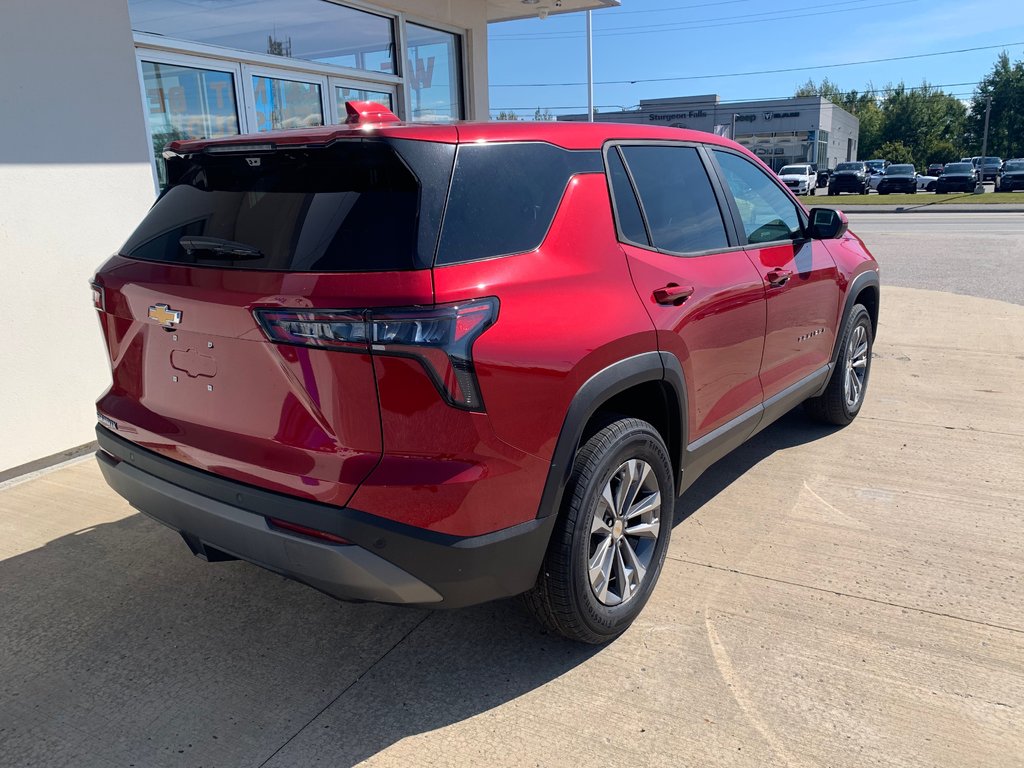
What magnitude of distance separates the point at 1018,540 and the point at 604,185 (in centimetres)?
258

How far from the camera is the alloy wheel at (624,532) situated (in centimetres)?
277

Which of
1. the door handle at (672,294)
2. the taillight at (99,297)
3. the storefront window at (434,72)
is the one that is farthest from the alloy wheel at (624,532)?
the storefront window at (434,72)

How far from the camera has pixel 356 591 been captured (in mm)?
2260

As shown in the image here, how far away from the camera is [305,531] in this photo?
228 cm

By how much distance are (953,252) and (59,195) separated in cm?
1516

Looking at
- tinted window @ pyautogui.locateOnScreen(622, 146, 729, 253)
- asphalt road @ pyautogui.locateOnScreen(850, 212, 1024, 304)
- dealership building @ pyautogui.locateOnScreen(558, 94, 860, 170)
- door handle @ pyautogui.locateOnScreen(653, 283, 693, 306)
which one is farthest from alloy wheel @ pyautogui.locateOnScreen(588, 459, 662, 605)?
dealership building @ pyautogui.locateOnScreen(558, 94, 860, 170)

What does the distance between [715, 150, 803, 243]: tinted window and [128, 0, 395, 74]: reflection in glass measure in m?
4.32

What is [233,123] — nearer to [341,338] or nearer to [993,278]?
[341,338]

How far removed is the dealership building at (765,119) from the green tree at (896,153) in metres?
7.08

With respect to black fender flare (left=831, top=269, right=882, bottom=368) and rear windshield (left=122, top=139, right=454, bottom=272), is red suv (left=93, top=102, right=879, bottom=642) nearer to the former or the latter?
rear windshield (left=122, top=139, right=454, bottom=272)

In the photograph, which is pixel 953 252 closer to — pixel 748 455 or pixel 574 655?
pixel 748 455

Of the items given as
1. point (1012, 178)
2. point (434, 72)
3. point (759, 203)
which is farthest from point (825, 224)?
point (1012, 178)

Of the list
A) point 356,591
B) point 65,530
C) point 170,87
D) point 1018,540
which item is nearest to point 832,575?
point 1018,540

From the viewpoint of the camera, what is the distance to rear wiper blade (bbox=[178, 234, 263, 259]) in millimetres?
2377
